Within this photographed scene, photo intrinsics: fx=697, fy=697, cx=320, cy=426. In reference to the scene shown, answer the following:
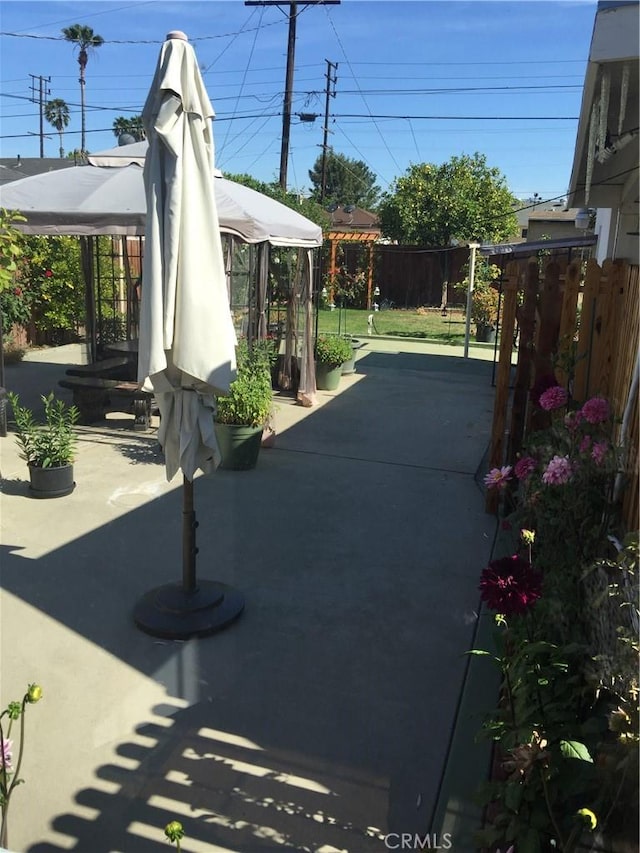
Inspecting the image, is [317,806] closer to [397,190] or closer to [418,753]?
[418,753]

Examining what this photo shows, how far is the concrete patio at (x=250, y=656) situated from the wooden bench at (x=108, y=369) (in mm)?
1943

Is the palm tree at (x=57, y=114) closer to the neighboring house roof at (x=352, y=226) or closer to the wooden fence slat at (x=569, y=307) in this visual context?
the neighboring house roof at (x=352, y=226)

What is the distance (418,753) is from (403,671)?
0.57 metres

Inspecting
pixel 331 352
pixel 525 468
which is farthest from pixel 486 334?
pixel 525 468

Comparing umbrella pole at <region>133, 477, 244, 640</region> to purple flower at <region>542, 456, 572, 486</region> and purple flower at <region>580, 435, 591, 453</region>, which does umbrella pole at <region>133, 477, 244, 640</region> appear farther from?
purple flower at <region>580, 435, 591, 453</region>

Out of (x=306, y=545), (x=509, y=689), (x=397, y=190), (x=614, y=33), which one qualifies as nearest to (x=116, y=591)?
(x=306, y=545)

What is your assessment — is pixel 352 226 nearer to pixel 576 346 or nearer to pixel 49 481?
pixel 49 481

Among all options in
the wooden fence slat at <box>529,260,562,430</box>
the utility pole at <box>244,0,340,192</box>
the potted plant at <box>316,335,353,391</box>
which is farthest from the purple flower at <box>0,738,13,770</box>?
the utility pole at <box>244,0,340,192</box>

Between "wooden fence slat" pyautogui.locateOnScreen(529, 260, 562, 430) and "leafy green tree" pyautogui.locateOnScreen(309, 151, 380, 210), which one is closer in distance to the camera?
"wooden fence slat" pyautogui.locateOnScreen(529, 260, 562, 430)

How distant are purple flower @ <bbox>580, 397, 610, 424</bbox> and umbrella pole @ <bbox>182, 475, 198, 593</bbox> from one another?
76.8 inches

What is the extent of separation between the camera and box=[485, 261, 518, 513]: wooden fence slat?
5270 millimetres

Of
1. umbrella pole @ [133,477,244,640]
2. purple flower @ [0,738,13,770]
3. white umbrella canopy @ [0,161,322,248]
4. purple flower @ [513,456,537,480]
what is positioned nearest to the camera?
purple flower @ [0,738,13,770]

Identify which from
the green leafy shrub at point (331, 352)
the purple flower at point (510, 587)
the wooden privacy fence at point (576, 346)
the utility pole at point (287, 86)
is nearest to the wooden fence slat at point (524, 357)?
the wooden privacy fence at point (576, 346)

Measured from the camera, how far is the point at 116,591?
4012mm
